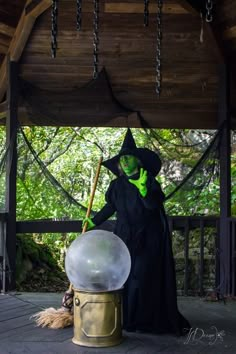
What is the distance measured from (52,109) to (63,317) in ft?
8.09

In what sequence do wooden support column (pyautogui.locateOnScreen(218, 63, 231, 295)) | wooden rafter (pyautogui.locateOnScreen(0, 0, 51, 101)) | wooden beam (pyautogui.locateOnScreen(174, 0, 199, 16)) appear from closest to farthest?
wooden beam (pyautogui.locateOnScreen(174, 0, 199, 16)) < wooden rafter (pyautogui.locateOnScreen(0, 0, 51, 101)) < wooden support column (pyautogui.locateOnScreen(218, 63, 231, 295))

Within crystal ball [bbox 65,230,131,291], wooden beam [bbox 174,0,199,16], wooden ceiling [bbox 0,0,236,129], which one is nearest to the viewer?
crystal ball [bbox 65,230,131,291]

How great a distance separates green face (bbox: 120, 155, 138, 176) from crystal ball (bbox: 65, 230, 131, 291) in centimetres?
65

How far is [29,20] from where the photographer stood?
5.24 metres

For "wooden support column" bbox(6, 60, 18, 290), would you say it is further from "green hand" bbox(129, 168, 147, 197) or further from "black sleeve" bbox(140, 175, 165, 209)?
"black sleeve" bbox(140, 175, 165, 209)

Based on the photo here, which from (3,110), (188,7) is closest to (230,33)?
(188,7)

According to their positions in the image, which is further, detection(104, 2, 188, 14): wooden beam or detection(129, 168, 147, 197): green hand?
detection(104, 2, 188, 14): wooden beam

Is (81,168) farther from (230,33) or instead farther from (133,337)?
(133,337)

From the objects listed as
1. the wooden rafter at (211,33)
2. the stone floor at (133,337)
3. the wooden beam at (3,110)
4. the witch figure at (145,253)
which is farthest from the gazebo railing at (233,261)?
the wooden beam at (3,110)

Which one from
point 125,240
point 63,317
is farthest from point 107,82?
point 63,317

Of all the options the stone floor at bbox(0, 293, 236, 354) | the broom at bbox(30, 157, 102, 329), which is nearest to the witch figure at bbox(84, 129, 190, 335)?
the stone floor at bbox(0, 293, 236, 354)

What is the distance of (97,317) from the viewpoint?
349 centimetres

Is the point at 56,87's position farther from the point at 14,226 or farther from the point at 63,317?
the point at 63,317

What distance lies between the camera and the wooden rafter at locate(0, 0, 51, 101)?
5.09 metres
